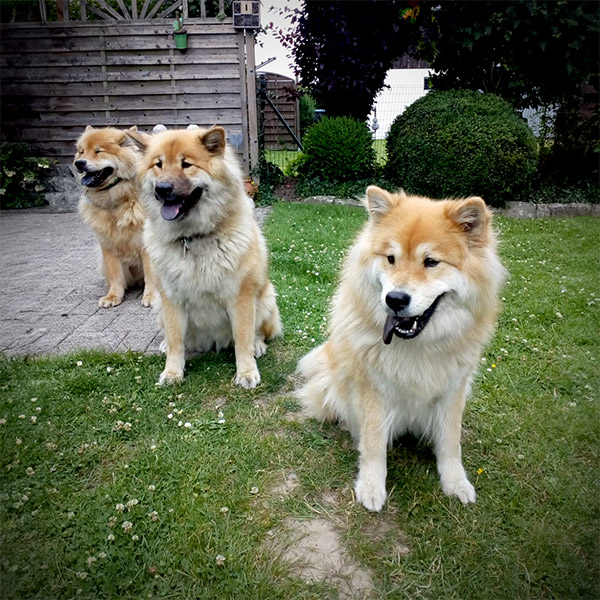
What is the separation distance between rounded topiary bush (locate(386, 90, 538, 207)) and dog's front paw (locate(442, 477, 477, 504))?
5.96 m

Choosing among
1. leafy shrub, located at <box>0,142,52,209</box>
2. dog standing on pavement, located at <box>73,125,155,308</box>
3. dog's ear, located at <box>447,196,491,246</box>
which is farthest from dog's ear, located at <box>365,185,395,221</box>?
leafy shrub, located at <box>0,142,52,209</box>

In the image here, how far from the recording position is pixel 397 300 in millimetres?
1798

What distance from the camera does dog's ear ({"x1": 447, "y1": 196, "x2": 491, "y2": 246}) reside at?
6.03 feet

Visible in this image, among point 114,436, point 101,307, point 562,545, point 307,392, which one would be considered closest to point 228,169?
point 307,392

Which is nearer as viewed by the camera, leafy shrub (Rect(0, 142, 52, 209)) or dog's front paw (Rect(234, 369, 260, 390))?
dog's front paw (Rect(234, 369, 260, 390))

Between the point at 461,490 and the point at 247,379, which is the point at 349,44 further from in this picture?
the point at 461,490

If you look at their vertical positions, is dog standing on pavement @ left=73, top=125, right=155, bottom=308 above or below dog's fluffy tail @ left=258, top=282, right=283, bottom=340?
above

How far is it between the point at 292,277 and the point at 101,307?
2.04 m

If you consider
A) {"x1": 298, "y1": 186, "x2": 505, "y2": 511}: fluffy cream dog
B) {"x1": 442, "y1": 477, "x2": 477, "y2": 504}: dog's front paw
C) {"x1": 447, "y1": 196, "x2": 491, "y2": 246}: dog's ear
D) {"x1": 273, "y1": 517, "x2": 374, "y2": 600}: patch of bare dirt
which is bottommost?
{"x1": 273, "y1": 517, "x2": 374, "y2": 600}: patch of bare dirt

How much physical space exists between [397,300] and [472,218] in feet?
1.62

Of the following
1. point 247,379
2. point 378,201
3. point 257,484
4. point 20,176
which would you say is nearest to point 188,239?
point 247,379

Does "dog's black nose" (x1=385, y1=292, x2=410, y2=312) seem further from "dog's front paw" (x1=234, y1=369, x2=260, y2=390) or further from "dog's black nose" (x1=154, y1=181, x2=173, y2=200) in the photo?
"dog's black nose" (x1=154, y1=181, x2=173, y2=200)

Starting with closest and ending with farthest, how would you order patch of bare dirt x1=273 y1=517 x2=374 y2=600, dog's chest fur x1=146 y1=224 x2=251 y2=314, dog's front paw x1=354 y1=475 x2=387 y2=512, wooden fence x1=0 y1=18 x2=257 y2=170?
patch of bare dirt x1=273 y1=517 x2=374 y2=600 → dog's front paw x1=354 y1=475 x2=387 y2=512 → dog's chest fur x1=146 y1=224 x2=251 y2=314 → wooden fence x1=0 y1=18 x2=257 y2=170

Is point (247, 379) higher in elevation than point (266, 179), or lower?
lower
